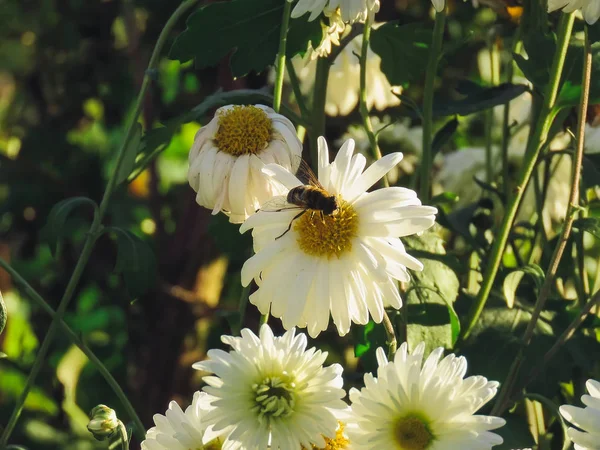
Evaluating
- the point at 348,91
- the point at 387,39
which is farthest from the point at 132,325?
the point at 387,39

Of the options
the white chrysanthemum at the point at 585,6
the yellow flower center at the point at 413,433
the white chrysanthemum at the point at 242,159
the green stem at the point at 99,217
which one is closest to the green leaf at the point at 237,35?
the green stem at the point at 99,217

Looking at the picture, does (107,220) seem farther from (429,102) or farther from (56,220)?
(429,102)

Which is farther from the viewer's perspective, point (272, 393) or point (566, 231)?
point (566, 231)

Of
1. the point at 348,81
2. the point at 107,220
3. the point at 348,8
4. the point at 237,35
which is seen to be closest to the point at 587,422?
the point at 348,8

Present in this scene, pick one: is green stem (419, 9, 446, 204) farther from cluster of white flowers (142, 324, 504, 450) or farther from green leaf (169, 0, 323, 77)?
cluster of white flowers (142, 324, 504, 450)

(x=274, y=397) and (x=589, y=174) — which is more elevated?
(x=589, y=174)

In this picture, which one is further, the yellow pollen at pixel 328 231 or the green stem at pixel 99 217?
the green stem at pixel 99 217

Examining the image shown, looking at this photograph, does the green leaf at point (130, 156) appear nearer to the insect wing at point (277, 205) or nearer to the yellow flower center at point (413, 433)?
the insect wing at point (277, 205)

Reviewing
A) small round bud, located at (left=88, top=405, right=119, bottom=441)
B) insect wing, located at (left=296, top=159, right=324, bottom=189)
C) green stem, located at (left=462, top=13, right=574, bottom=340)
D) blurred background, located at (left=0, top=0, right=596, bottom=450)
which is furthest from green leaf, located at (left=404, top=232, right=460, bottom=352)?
blurred background, located at (left=0, top=0, right=596, bottom=450)
